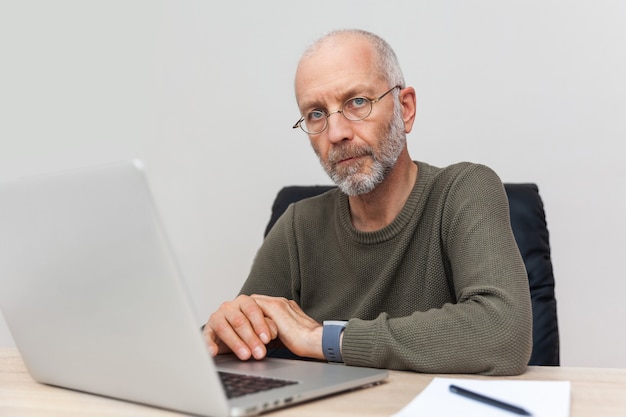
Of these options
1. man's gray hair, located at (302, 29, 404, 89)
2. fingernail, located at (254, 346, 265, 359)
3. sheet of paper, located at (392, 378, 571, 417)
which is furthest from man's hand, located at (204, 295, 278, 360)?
man's gray hair, located at (302, 29, 404, 89)

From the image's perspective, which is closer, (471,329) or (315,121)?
(471,329)

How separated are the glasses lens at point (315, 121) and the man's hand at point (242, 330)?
44 cm

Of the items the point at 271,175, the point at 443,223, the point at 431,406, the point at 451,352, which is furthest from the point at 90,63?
the point at 431,406

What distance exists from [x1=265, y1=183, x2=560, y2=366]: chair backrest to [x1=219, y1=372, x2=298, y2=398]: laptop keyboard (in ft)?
2.60

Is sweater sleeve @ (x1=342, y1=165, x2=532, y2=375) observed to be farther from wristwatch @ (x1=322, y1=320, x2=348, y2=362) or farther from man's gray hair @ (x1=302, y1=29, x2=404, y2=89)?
man's gray hair @ (x1=302, y1=29, x2=404, y2=89)

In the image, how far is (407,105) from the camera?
5.50 ft

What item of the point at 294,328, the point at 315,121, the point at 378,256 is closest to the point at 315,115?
the point at 315,121

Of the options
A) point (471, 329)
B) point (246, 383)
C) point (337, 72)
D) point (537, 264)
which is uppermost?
point (337, 72)

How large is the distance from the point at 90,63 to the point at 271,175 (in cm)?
78

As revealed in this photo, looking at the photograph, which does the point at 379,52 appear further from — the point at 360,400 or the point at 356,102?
the point at 360,400

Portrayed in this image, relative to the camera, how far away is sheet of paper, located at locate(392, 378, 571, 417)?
84 cm

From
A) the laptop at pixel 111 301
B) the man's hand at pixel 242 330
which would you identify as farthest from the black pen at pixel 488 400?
the man's hand at pixel 242 330

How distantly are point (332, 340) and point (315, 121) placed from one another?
0.55m

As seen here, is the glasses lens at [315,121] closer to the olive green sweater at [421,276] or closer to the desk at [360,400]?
the olive green sweater at [421,276]
